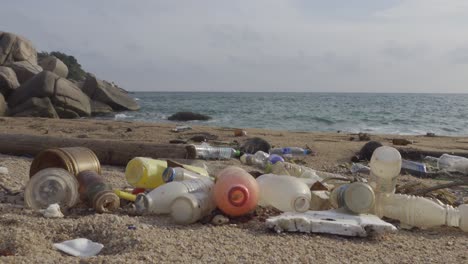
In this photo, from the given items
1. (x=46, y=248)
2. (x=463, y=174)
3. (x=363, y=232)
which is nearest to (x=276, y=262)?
(x=363, y=232)

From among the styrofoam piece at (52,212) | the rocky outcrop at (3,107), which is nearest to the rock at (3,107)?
the rocky outcrop at (3,107)

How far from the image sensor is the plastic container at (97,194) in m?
2.99

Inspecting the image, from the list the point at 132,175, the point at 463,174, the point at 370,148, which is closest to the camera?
the point at 132,175

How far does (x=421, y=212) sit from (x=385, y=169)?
0.34 m

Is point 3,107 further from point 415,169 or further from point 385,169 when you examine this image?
point 385,169

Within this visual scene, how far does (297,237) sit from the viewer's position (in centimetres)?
262

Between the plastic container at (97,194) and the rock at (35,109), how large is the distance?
13850 mm

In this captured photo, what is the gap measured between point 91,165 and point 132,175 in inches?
13.1

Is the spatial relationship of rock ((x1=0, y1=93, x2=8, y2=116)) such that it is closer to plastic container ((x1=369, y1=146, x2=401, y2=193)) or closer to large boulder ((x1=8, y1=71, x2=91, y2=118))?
large boulder ((x1=8, y1=71, x2=91, y2=118))

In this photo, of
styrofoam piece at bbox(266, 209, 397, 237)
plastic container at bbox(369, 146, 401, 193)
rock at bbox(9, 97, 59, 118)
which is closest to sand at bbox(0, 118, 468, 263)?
styrofoam piece at bbox(266, 209, 397, 237)

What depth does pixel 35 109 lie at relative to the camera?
1611 centimetres

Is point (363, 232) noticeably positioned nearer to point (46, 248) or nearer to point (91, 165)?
point (46, 248)

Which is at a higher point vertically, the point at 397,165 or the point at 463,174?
the point at 397,165

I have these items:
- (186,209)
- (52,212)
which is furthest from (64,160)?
(186,209)
